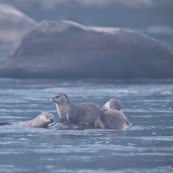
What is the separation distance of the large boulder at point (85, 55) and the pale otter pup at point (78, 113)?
10274 mm

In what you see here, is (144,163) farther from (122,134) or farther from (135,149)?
(122,134)

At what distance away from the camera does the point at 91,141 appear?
573 inches

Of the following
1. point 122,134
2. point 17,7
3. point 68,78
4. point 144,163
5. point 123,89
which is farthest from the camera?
point 17,7

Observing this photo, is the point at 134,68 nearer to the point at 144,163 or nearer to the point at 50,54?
the point at 50,54

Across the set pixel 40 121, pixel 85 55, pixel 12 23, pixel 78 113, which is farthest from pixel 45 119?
pixel 12 23

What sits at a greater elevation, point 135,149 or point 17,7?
point 17,7

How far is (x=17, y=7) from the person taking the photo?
3653 cm

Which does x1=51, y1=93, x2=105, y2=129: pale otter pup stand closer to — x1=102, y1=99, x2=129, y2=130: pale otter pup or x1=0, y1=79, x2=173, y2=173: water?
x1=102, y1=99, x2=129, y2=130: pale otter pup

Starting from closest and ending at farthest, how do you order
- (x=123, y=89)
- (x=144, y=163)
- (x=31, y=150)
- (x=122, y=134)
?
1. (x=144, y=163)
2. (x=31, y=150)
3. (x=122, y=134)
4. (x=123, y=89)

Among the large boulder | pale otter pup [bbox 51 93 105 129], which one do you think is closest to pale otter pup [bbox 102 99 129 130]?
pale otter pup [bbox 51 93 105 129]

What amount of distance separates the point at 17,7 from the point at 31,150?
23206 millimetres

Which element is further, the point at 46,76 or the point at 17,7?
the point at 17,7

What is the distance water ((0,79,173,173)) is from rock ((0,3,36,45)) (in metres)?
13.2

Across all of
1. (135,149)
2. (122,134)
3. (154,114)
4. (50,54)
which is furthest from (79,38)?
(135,149)
